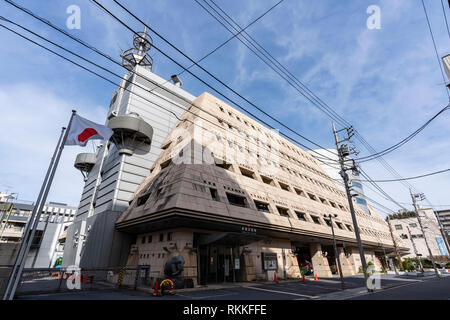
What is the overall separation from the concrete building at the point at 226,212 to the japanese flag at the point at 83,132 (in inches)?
177

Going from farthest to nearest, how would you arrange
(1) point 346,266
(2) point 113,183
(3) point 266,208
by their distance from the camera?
(1) point 346,266 < (2) point 113,183 < (3) point 266,208

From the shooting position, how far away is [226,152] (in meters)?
24.8

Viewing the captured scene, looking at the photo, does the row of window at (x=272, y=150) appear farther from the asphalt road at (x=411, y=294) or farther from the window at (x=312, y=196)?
the asphalt road at (x=411, y=294)

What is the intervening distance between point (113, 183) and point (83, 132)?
1757cm

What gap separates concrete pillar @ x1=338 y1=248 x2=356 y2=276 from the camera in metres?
30.9

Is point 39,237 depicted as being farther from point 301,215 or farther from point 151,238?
point 301,215

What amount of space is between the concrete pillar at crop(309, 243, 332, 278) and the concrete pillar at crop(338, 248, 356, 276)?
4.97 m

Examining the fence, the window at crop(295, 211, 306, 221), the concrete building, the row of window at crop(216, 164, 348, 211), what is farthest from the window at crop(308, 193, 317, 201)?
the fence

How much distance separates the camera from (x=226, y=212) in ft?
58.2

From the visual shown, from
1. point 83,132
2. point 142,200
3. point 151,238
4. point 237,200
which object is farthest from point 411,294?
point 142,200

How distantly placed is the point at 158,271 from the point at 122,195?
1096cm

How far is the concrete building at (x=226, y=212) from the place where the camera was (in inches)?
674

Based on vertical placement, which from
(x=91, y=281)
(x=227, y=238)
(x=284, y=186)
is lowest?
(x=91, y=281)

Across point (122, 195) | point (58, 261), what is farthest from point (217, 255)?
point (58, 261)
